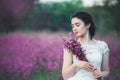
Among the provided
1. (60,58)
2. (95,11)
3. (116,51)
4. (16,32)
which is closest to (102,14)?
(95,11)

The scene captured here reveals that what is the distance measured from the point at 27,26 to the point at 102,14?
0.64 metres

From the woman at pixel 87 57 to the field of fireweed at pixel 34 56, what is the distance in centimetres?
65

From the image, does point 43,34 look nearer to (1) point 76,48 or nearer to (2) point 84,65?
(1) point 76,48

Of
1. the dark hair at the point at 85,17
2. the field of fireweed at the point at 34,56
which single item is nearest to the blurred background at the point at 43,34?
the field of fireweed at the point at 34,56

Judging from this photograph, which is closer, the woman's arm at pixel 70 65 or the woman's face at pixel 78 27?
the woman's arm at pixel 70 65

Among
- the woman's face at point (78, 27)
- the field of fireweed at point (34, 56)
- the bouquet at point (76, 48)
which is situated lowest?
the field of fireweed at point (34, 56)

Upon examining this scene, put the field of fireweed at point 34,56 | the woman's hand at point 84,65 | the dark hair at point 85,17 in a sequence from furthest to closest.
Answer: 1. the field of fireweed at point 34,56
2. the dark hair at point 85,17
3. the woman's hand at point 84,65

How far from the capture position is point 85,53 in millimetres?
2014

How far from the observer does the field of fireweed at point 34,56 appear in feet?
9.02

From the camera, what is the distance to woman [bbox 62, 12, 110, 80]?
1.94 meters

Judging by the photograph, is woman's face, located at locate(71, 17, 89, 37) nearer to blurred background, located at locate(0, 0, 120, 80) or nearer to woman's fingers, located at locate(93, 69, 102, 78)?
woman's fingers, located at locate(93, 69, 102, 78)

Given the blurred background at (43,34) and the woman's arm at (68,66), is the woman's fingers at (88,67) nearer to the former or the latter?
the woman's arm at (68,66)

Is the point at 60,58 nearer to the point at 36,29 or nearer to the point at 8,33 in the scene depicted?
the point at 36,29

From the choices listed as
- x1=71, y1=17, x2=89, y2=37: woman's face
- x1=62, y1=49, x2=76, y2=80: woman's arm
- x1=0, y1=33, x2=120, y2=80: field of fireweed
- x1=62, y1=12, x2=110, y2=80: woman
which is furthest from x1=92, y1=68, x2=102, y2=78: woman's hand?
x1=0, y1=33, x2=120, y2=80: field of fireweed
